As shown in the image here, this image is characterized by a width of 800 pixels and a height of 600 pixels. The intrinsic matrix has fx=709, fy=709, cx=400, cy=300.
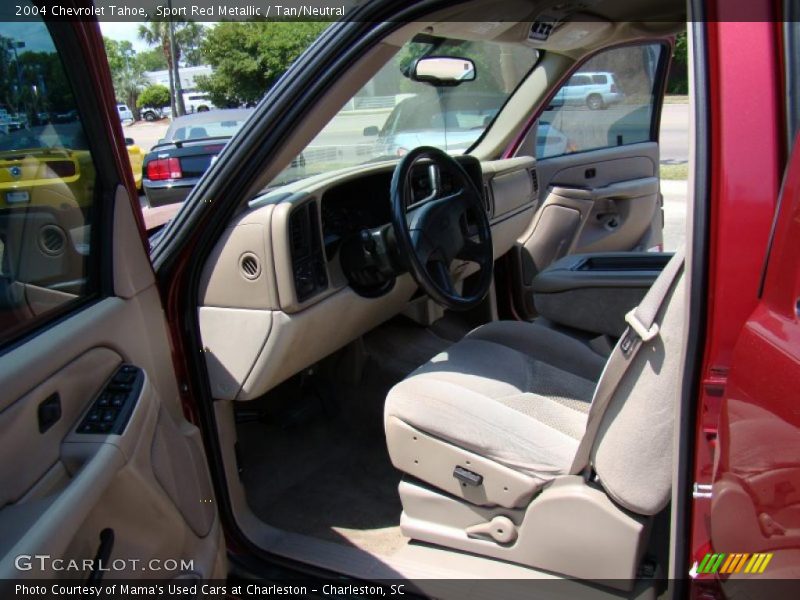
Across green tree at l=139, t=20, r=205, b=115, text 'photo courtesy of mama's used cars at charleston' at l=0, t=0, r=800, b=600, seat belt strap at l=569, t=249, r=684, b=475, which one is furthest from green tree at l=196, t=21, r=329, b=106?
seat belt strap at l=569, t=249, r=684, b=475

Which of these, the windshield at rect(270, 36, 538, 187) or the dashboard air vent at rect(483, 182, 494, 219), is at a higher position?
the windshield at rect(270, 36, 538, 187)

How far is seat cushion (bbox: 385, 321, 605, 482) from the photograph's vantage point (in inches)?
69.2

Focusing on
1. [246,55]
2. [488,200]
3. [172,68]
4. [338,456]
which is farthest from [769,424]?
[172,68]

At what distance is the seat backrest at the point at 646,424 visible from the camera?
1381 mm

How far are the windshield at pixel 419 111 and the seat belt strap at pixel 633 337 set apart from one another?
1.25 metres

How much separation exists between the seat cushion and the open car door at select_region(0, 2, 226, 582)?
2.07ft

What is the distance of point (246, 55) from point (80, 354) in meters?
16.9

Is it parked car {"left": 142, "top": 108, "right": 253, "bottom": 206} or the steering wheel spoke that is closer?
the steering wheel spoke

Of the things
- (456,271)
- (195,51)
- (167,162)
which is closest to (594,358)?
(456,271)

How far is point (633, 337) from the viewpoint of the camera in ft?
4.73

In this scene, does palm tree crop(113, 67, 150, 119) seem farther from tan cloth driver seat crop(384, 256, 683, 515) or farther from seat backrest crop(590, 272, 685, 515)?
seat backrest crop(590, 272, 685, 515)

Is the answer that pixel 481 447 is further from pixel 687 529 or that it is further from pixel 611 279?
pixel 611 279

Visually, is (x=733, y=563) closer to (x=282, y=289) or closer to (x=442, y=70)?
(x=282, y=289)

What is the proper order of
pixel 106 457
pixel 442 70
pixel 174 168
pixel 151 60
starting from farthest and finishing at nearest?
pixel 151 60, pixel 174 168, pixel 442 70, pixel 106 457
